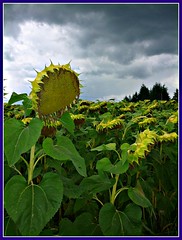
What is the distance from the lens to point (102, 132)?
2234mm

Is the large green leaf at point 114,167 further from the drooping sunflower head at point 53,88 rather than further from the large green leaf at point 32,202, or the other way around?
the drooping sunflower head at point 53,88

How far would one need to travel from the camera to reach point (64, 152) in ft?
4.05

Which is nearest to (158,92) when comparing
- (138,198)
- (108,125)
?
(108,125)

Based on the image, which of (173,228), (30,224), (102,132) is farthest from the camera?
(102,132)

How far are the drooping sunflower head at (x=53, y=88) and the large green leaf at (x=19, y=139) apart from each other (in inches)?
2.1

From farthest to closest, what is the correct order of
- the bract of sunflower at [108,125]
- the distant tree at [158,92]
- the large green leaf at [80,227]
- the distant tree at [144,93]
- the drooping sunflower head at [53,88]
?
the distant tree at [144,93] → the distant tree at [158,92] → the bract of sunflower at [108,125] → the large green leaf at [80,227] → the drooping sunflower head at [53,88]

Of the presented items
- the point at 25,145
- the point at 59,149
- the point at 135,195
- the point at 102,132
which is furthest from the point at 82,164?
the point at 102,132

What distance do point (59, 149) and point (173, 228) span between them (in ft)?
3.59

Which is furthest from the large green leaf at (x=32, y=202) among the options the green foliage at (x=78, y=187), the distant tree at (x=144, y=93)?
the distant tree at (x=144, y=93)

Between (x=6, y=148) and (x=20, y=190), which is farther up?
(x=6, y=148)

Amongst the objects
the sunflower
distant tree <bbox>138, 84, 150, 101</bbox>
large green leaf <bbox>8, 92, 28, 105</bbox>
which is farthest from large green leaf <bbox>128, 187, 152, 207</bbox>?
distant tree <bbox>138, 84, 150, 101</bbox>

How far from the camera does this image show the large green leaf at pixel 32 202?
1.16 metres

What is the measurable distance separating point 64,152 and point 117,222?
38cm

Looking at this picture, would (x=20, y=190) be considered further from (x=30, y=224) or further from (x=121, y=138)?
(x=121, y=138)
